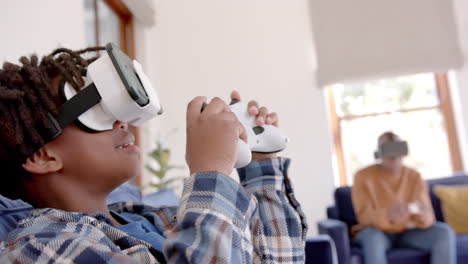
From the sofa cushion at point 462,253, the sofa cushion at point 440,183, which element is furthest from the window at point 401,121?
the sofa cushion at point 462,253

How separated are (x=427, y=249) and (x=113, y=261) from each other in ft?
8.91

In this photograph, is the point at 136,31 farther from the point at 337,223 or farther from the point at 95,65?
the point at 95,65

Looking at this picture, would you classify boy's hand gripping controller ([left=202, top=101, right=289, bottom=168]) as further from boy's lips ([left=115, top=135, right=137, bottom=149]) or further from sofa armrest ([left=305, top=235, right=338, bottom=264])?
sofa armrest ([left=305, top=235, right=338, bottom=264])

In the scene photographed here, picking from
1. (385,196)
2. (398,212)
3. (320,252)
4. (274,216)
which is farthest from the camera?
(385,196)

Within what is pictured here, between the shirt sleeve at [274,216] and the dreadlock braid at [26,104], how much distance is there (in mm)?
410

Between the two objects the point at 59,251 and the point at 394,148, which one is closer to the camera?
the point at 59,251

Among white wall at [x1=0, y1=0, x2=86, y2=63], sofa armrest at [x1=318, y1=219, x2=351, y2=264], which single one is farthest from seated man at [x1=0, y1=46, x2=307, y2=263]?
sofa armrest at [x1=318, y1=219, x2=351, y2=264]

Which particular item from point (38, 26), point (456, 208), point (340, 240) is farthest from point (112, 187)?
point (456, 208)

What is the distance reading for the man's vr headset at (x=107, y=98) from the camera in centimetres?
75

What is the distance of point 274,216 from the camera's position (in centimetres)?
90

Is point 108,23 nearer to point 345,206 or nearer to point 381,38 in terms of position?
point 345,206

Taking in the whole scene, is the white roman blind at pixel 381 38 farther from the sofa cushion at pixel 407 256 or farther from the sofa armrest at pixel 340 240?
the sofa cushion at pixel 407 256

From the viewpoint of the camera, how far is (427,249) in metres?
2.85

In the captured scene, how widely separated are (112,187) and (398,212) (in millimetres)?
2543
